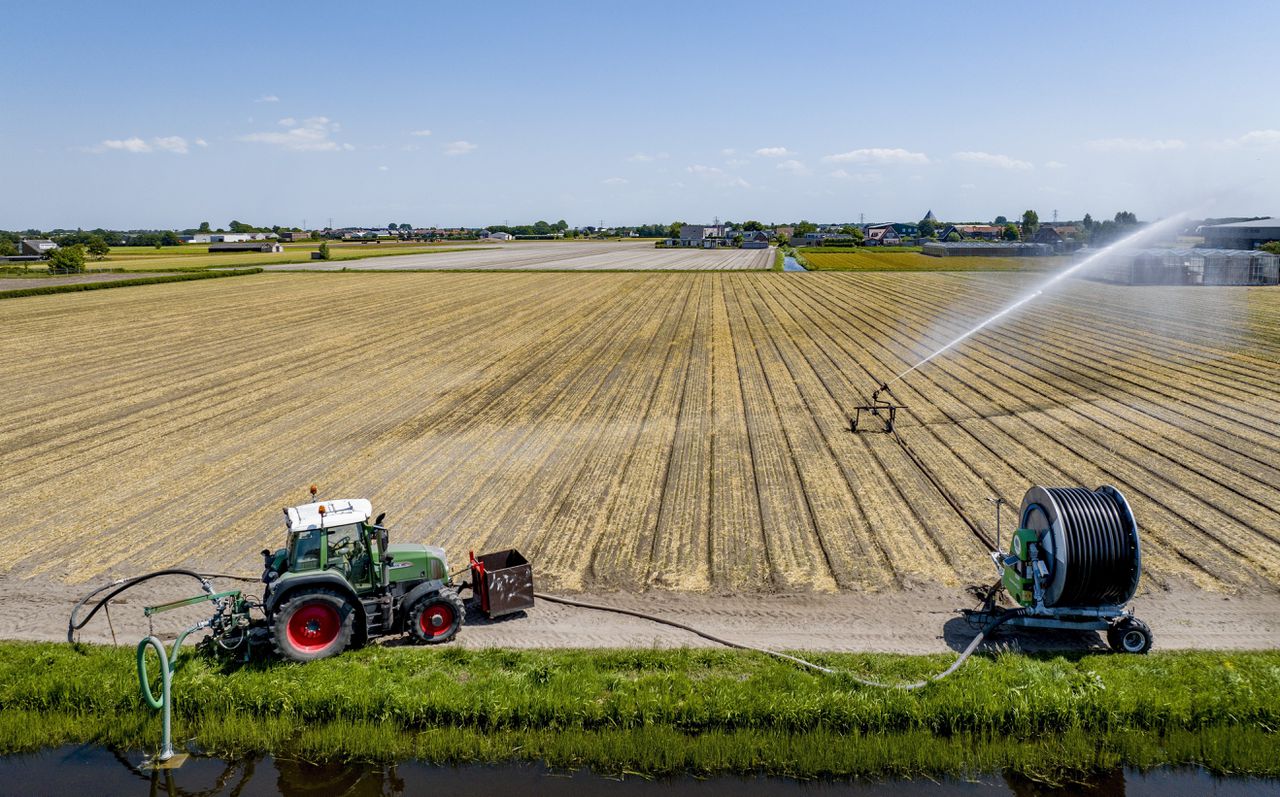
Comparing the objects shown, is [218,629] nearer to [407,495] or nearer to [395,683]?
[395,683]

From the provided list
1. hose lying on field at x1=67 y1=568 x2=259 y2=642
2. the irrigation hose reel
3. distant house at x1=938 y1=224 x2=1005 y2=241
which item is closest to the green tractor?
hose lying on field at x1=67 y1=568 x2=259 y2=642

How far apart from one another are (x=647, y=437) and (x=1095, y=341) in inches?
951

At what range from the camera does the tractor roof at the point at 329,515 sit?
1095 cm

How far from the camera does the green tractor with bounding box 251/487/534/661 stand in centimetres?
1081

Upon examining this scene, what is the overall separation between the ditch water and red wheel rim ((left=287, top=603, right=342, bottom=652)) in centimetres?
176

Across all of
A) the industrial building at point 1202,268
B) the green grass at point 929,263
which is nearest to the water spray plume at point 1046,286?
the industrial building at point 1202,268

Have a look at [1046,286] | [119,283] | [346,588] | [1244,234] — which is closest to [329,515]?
[346,588]

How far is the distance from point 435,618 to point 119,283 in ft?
220

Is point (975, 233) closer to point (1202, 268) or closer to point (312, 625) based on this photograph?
point (1202, 268)

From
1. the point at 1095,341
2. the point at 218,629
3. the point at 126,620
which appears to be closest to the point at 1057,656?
the point at 218,629

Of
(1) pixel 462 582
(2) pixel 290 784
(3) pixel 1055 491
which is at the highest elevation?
(3) pixel 1055 491

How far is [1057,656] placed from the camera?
11195mm

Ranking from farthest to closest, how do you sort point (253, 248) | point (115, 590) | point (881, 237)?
point (881, 237)
point (253, 248)
point (115, 590)

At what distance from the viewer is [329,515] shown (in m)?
11.1
